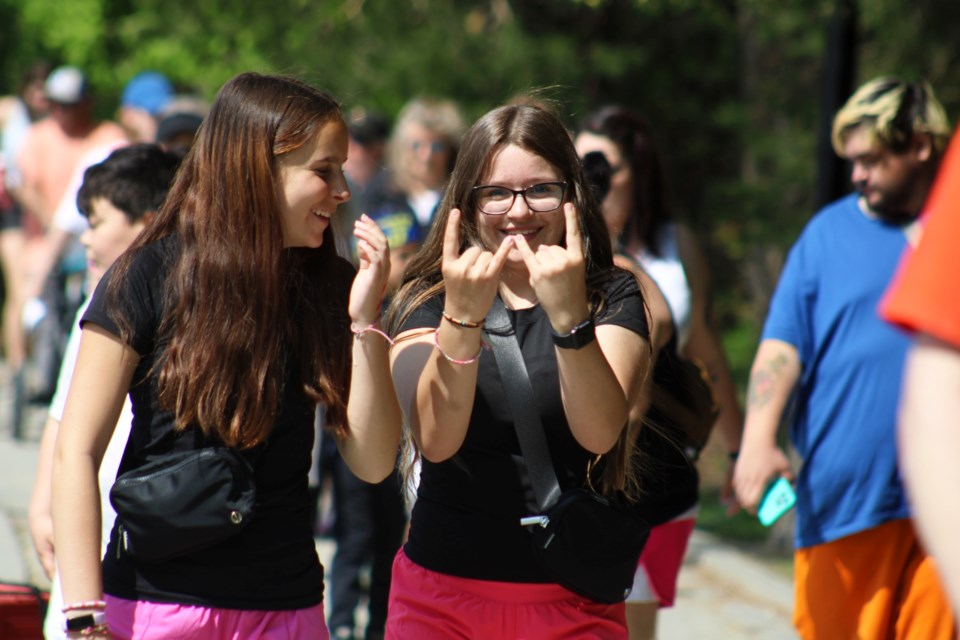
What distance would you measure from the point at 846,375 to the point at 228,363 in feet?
6.33

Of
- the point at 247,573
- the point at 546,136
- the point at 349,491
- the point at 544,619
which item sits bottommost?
the point at 349,491

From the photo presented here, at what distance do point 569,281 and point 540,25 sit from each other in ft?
25.7

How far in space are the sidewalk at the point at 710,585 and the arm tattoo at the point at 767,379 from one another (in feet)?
6.54

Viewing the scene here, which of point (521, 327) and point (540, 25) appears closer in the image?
point (521, 327)

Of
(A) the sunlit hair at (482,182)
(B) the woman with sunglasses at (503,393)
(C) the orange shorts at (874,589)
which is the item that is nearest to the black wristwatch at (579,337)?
(B) the woman with sunglasses at (503,393)

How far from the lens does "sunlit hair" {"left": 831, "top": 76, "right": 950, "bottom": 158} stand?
3658 millimetres

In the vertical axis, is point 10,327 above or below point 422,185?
below

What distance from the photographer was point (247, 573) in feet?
8.22

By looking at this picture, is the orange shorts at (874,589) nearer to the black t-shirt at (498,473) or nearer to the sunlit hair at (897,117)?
the sunlit hair at (897,117)

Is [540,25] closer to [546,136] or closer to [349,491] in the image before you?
[349,491]

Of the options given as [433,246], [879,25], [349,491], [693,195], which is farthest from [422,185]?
[693,195]

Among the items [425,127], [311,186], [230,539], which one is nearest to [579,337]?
[311,186]

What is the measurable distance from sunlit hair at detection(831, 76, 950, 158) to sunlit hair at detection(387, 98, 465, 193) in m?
2.62

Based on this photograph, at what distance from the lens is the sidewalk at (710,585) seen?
5.52 m
